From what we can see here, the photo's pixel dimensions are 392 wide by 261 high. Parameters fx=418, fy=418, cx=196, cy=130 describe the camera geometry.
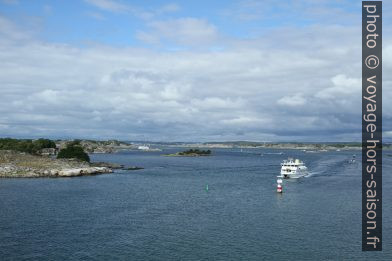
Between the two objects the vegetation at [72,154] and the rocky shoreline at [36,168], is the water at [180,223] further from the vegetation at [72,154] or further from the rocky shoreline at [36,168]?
the vegetation at [72,154]

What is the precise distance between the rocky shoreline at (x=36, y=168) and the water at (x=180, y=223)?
15034 mm

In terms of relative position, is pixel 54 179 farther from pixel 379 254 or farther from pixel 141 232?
pixel 379 254

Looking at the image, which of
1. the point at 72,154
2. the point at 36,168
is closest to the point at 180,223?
the point at 36,168

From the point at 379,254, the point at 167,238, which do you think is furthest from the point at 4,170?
the point at 379,254

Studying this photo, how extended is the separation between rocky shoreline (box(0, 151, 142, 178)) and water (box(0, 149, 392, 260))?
15.0m

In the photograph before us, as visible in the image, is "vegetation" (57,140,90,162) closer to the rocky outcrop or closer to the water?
the rocky outcrop

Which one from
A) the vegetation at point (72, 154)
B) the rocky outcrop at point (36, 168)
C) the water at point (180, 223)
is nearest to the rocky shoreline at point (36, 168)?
the rocky outcrop at point (36, 168)

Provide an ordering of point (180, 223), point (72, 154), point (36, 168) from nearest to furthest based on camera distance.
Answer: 1. point (180, 223)
2. point (36, 168)
3. point (72, 154)

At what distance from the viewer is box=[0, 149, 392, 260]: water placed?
140ft

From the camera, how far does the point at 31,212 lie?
60.8 metres

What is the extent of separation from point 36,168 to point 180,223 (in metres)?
68.6

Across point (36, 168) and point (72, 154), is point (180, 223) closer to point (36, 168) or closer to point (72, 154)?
point (36, 168)

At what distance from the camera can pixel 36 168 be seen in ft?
364

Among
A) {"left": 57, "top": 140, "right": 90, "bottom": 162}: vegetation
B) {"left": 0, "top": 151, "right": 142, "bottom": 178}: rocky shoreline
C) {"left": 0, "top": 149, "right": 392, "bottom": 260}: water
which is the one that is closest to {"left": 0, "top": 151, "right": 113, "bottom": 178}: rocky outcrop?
{"left": 0, "top": 151, "right": 142, "bottom": 178}: rocky shoreline
